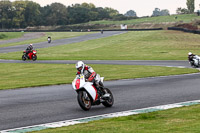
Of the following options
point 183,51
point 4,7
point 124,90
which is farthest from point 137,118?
point 4,7

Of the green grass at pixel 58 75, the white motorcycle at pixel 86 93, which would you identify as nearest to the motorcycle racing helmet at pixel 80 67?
the white motorcycle at pixel 86 93

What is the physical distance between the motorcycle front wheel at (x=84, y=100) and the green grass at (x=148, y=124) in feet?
5.69

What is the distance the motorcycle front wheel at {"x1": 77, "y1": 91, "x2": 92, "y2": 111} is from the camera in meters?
11.6

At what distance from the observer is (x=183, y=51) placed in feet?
180

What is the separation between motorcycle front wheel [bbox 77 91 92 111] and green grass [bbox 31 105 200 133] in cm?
173

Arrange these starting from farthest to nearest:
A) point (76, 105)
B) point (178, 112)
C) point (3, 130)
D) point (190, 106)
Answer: point (76, 105) → point (190, 106) → point (178, 112) → point (3, 130)

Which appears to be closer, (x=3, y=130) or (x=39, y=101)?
(x=3, y=130)

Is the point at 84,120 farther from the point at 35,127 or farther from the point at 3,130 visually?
the point at 3,130

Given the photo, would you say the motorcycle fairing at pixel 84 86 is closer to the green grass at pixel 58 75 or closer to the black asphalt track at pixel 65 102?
the black asphalt track at pixel 65 102

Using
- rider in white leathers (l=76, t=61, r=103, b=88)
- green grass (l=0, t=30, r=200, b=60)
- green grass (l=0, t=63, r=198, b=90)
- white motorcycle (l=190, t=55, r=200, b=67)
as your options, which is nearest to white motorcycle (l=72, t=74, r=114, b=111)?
rider in white leathers (l=76, t=61, r=103, b=88)

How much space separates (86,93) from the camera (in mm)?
11773

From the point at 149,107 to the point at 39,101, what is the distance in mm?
3902

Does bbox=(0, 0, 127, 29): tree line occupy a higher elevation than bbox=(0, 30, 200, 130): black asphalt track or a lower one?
higher

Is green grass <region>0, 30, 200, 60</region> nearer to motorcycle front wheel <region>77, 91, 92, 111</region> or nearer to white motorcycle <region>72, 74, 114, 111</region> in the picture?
white motorcycle <region>72, 74, 114, 111</region>
